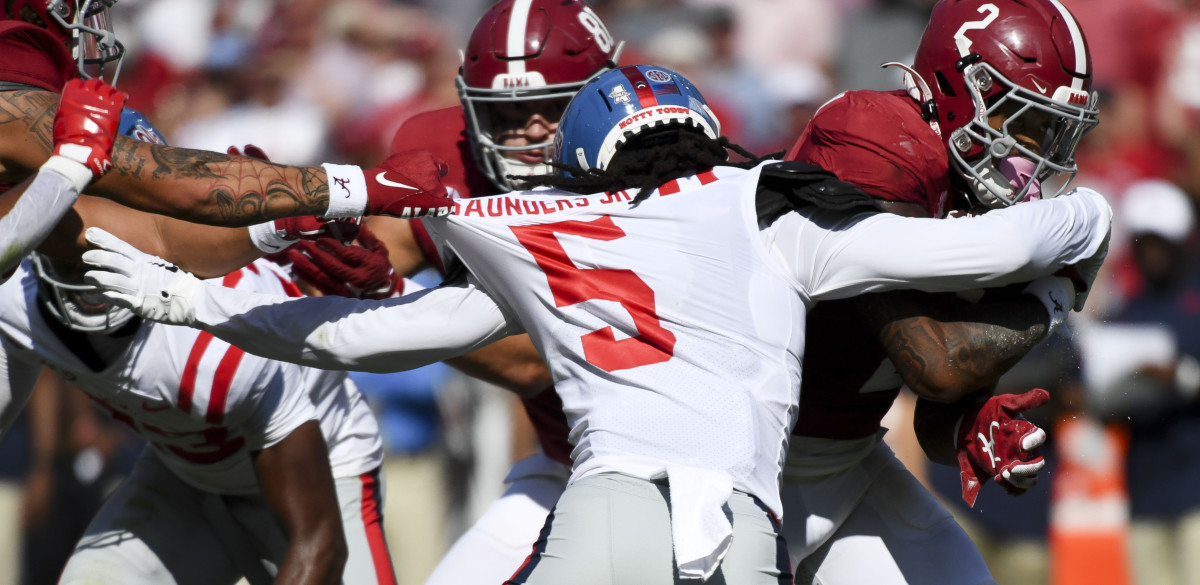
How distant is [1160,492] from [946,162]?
11.4ft

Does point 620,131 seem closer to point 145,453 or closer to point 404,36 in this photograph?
point 145,453

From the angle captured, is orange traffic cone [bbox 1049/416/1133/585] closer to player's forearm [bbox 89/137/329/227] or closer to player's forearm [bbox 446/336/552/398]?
player's forearm [bbox 446/336/552/398]

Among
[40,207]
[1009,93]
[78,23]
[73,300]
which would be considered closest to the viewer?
[40,207]

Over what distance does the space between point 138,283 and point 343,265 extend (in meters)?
0.63

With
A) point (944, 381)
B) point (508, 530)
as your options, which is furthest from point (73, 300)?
point (944, 381)

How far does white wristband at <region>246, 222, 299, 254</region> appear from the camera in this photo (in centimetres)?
328

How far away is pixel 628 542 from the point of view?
102 inches

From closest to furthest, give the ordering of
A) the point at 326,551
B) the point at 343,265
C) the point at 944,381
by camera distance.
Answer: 1. the point at 944,381
2. the point at 343,265
3. the point at 326,551

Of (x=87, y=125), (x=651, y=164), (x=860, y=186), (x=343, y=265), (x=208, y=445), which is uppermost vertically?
(x=87, y=125)

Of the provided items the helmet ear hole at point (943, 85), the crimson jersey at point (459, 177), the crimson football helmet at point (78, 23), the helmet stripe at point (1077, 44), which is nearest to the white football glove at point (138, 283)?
the crimson football helmet at point (78, 23)

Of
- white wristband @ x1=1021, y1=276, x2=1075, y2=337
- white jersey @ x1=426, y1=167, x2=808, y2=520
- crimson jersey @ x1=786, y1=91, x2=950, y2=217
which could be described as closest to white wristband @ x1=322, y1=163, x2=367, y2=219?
white jersey @ x1=426, y1=167, x2=808, y2=520

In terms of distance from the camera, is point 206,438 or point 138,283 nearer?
point 138,283

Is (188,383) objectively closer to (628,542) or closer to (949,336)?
(628,542)

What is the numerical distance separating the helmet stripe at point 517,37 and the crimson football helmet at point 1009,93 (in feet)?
4.75
